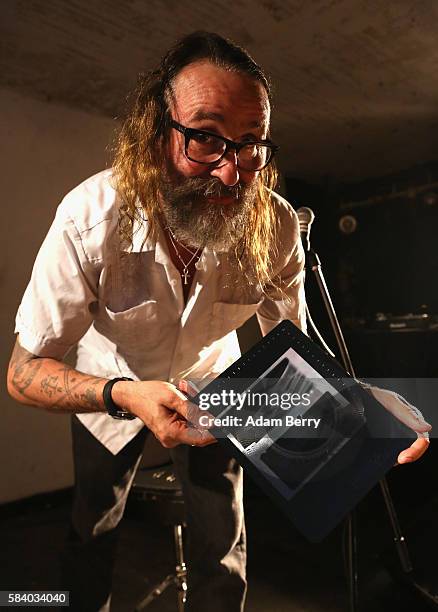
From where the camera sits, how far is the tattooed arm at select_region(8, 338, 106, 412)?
76cm

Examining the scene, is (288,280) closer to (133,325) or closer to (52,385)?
(133,325)

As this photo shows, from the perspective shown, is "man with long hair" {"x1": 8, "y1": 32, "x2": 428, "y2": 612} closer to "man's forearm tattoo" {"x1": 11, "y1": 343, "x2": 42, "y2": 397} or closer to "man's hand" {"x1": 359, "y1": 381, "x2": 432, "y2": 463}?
"man's forearm tattoo" {"x1": 11, "y1": 343, "x2": 42, "y2": 397}

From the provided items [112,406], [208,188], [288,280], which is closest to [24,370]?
[112,406]

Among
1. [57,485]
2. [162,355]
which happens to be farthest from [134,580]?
[162,355]

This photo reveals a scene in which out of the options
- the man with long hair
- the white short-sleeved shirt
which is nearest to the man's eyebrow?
the man with long hair

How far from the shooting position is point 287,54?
5.90 feet

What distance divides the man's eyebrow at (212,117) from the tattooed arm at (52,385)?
458mm

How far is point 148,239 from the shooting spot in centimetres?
88

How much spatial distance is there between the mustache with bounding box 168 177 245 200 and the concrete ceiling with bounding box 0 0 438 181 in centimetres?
106

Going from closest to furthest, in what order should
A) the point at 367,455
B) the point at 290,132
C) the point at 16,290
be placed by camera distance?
the point at 367,455
the point at 16,290
the point at 290,132

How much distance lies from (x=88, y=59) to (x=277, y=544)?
1977 millimetres

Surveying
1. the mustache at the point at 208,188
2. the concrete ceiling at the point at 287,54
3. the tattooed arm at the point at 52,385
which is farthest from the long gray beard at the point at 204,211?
the concrete ceiling at the point at 287,54

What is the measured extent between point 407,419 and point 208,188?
0.49m

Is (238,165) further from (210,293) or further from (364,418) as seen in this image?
(364,418)
